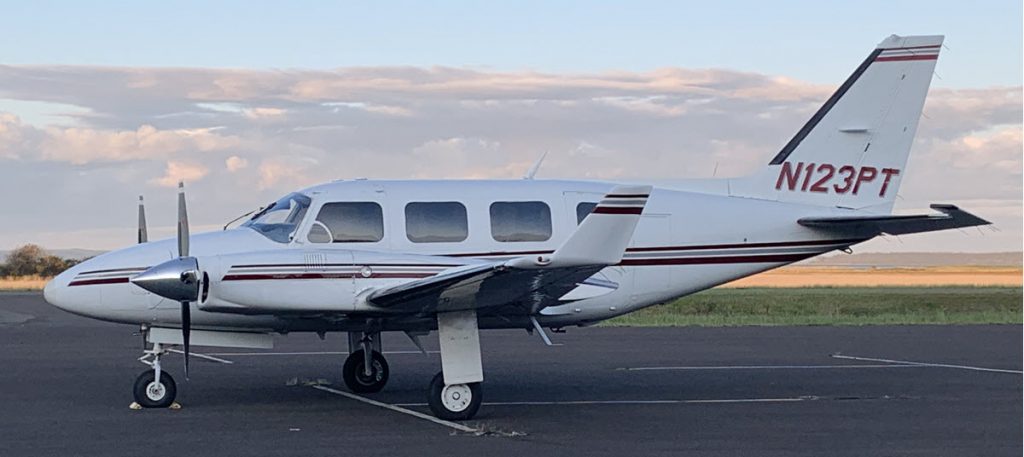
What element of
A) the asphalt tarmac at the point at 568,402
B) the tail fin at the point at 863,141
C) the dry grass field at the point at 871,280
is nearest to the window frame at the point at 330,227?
the asphalt tarmac at the point at 568,402

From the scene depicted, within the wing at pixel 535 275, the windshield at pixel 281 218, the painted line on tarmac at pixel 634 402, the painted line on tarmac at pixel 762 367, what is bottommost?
the painted line on tarmac at pixel 634 402

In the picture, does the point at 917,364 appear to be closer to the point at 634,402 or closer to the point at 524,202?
the point at 634,402

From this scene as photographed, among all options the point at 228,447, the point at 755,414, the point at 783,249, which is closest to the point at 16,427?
the point at 228,447

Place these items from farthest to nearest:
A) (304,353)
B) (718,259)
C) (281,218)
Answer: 1. (304,353)
2. (718,259)
3. (281,218)

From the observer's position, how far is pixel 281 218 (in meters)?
13.6

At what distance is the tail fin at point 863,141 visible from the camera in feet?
50.0

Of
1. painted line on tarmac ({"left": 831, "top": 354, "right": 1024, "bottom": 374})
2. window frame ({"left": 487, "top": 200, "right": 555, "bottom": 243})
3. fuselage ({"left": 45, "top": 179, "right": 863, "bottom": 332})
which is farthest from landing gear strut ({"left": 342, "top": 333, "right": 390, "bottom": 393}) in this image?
painted line on tarmac ({"left": 831, "top": 354, "right": 1024, "bottom": 374})

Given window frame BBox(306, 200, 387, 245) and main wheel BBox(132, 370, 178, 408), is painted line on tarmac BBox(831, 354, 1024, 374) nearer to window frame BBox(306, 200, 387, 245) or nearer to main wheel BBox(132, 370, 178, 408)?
window frame BBox(306, 200, 387, 245)

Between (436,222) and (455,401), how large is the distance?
2185 mm

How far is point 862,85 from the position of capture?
50.2 ft

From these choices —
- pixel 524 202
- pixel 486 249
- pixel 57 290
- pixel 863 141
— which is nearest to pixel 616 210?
pixel 486 249

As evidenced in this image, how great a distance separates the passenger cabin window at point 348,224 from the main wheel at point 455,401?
6.29ft

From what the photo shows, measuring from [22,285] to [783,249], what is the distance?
6055cm

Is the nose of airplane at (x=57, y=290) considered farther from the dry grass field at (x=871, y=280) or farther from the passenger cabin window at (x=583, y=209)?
the dry grass field at (x=871, y=280)
